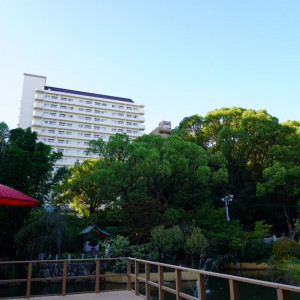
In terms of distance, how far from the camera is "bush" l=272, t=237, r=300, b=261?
1647cm

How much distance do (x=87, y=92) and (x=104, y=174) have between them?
1620 inches

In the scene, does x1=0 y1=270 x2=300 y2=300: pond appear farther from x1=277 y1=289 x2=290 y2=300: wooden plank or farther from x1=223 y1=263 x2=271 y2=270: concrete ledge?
x1=277 y1=289 x2=290 y2=300: wooden plank

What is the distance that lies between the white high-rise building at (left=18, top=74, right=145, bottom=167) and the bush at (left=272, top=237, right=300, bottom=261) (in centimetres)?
3791

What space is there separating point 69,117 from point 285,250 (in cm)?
4325

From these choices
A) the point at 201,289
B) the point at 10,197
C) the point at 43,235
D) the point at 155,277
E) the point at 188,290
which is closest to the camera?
the point at 201,289

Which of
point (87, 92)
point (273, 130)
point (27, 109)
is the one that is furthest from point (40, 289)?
point (87, 92)

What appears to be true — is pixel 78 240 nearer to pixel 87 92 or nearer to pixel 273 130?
pixel 273 130

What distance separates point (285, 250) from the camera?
1666cm

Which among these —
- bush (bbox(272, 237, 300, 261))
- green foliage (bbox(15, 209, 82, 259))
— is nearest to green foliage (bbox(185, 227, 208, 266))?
bush (bbox(272, 237, 300, 261))

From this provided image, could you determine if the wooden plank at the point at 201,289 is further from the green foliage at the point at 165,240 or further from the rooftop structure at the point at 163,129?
the rooftop structure at the point at 163,129

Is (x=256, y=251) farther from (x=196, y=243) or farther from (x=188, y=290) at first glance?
(x=188, y=290)

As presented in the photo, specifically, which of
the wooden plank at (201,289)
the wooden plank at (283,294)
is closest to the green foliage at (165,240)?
the wooden plank at (201,289)

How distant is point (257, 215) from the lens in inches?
1018

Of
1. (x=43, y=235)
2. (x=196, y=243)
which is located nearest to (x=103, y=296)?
(x=196, y=243)
